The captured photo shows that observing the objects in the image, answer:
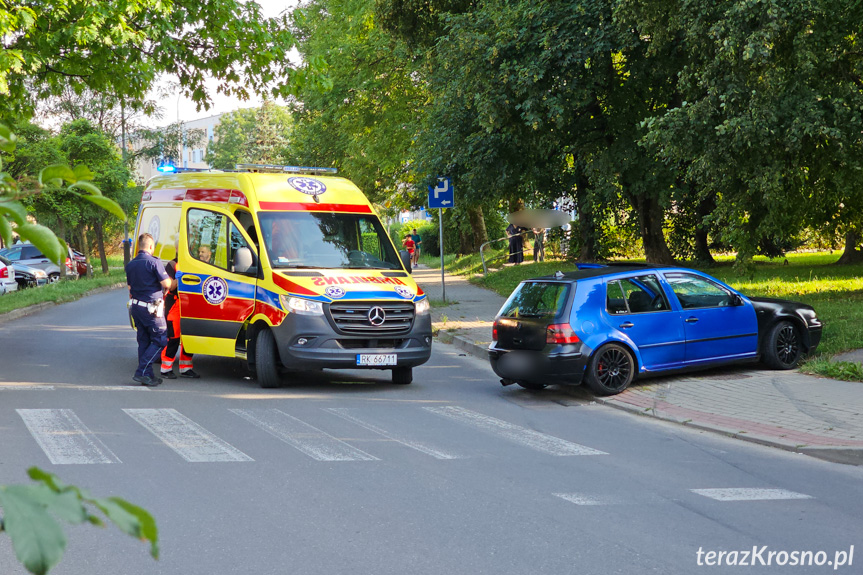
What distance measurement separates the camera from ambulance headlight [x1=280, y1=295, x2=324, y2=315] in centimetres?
1084

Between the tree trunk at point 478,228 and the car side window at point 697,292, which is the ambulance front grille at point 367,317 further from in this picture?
the tree trunk at point 478,228

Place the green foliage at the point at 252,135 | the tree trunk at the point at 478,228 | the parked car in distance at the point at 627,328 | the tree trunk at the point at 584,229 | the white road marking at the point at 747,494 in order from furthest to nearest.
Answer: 1. the green foliage at the point at 252,135
2. the tree trunk at the point at 478,228
3. the tree trunk at the point at 584,229
4. the parked car in distance at the point at 627,328
5. the white road marking at the point at 747,494

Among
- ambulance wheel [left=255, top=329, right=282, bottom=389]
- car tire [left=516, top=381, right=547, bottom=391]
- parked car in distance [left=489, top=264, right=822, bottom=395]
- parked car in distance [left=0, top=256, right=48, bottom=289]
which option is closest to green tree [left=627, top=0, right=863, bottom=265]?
parked car in distance [left=489, top=264, right=822, bottom=395]

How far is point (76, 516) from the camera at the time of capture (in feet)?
4.19

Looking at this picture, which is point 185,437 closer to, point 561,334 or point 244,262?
point 244,262

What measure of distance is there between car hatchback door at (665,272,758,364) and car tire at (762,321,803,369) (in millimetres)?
217

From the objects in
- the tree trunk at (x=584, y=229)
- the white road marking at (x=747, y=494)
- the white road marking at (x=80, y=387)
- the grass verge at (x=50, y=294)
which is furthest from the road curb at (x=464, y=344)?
the grass verge at (x=50, y=294)

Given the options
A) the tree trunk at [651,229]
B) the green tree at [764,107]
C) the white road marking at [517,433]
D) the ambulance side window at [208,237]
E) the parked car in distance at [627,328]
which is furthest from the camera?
the tree trunk at [651,229]

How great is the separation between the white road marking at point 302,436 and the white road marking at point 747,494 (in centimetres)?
262

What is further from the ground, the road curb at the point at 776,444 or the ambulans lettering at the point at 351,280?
the ambulans lettering at the point at 351,280

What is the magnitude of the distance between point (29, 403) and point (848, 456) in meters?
8.10

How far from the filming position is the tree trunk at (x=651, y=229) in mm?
24938

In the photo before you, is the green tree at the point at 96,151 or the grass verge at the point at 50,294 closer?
the grass verge at the point at 50,294

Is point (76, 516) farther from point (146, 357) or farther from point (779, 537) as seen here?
point (146, 357)
